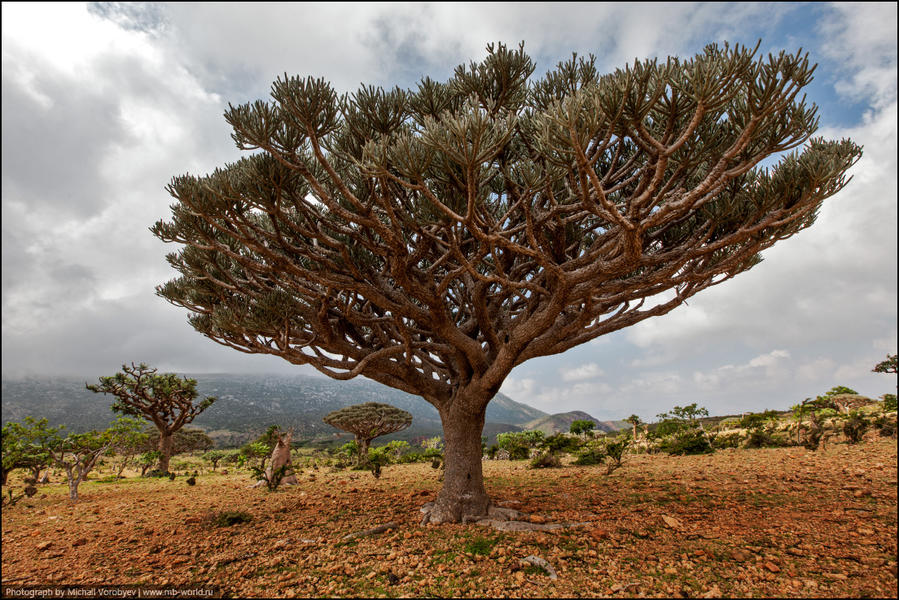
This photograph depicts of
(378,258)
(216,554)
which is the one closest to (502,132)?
(378,258)

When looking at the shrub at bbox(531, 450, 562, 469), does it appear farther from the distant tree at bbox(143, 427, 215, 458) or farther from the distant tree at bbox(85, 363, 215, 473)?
the distant tree at bbox(143, 427, 215, 458)

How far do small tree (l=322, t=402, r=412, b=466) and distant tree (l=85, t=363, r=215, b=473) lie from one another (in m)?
7.87

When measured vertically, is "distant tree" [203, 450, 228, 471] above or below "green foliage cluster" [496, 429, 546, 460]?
below

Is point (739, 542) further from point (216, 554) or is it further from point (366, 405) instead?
point (366, 405)

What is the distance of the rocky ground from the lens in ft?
13.2

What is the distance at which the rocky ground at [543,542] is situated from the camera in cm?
403

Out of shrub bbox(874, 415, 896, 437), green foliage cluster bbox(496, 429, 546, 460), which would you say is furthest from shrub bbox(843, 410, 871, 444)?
green foliage cluster bbox(496, 429, 546, 460)

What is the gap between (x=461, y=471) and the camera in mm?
7293

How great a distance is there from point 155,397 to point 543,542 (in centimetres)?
1947

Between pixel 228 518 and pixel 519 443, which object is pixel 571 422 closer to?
pixel 519 443

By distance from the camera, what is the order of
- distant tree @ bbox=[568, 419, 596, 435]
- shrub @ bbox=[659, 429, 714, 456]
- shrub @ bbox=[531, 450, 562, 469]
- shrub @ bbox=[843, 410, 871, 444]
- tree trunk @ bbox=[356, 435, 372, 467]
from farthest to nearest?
tree trunk @ bbox=[356, 435, 372, 467], distant tree @ bbox=[568, 419, 596, 435], shrub @ bbox=[659, 429, 714, 456], shrub @ bbox=[531, 450, 562, 469], shrub @ bbox=[843, 410, 871, 444]

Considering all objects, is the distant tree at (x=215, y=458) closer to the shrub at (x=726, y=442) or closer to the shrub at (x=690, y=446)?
the shrub at (x=690, y=446)

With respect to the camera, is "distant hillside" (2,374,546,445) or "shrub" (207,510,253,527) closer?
"shrub" (207,510,253,527)

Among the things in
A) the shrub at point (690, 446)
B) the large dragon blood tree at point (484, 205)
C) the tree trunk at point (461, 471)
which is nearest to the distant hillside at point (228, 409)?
the large dragon blood tree at point (484, 205)
